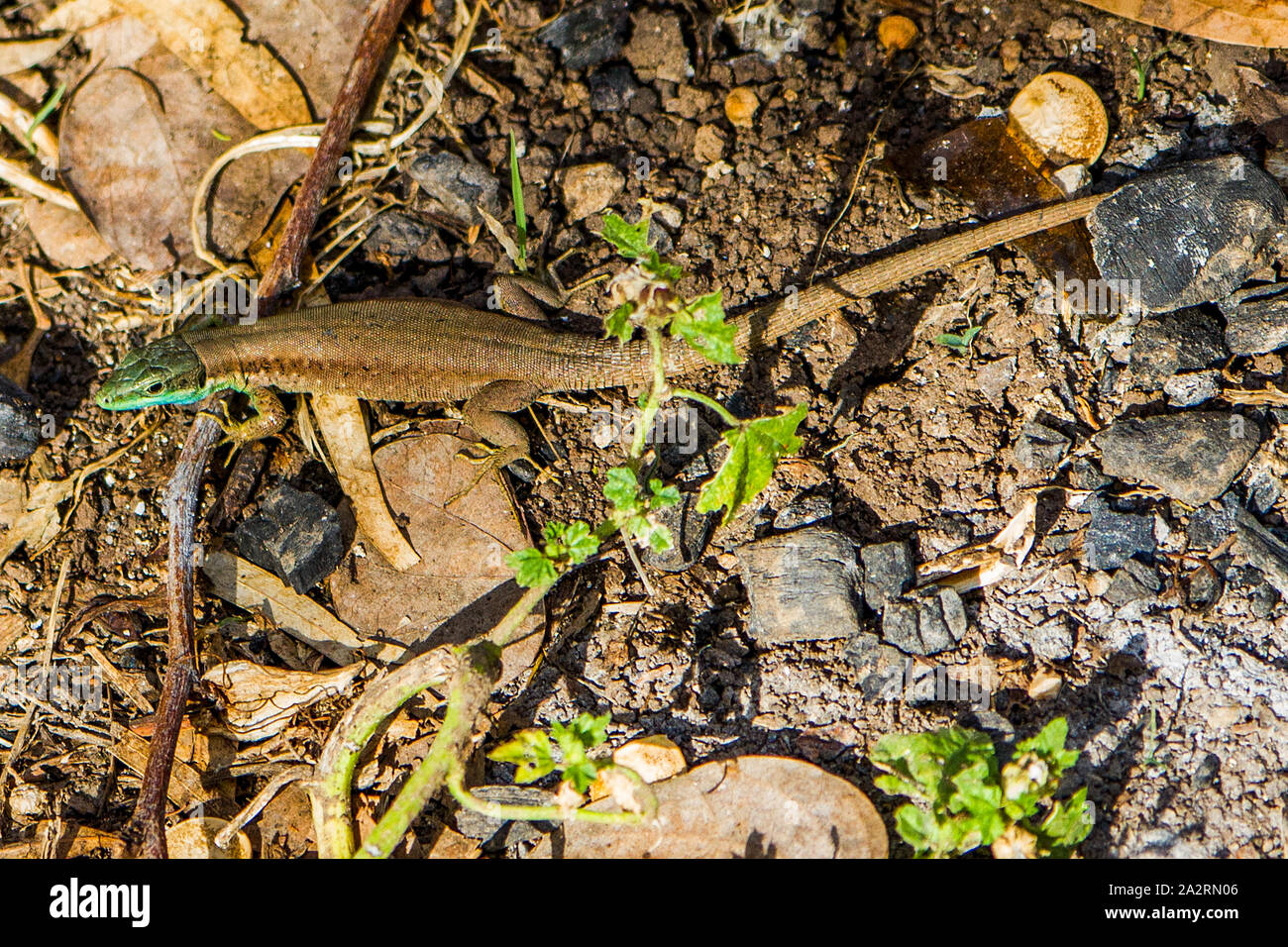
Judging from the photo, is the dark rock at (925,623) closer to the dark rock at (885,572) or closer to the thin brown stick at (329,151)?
the dark rock at (885,572)

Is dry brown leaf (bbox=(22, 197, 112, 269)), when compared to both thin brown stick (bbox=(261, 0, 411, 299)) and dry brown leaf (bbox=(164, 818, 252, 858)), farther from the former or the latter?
dry brown leaf (bbox=(164, 818, 252, 858))

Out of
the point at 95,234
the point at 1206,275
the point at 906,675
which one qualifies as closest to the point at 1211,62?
the point at 1206,275

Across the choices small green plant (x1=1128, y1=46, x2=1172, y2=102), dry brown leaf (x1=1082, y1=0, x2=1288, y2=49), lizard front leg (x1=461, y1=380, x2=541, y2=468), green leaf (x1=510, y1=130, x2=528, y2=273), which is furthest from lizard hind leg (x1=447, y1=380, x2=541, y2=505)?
dry brown leaf (x1=1082, y1=0, x2=1288, y2=49)

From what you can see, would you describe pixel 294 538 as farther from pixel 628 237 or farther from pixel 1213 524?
pixel 1213 524

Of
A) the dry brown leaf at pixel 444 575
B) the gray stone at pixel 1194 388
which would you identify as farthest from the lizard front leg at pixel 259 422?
the gray stone at pixel 1194 388

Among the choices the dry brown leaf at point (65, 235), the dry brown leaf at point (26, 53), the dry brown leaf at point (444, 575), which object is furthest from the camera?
the dry brown leaf at point (26, 53)

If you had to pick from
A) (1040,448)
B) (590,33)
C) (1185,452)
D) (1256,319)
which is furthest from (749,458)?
(590,33)

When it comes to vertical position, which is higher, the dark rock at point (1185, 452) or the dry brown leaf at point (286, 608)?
the dark rock at point (1185, 452)
